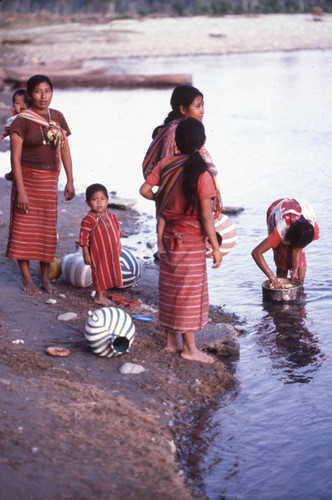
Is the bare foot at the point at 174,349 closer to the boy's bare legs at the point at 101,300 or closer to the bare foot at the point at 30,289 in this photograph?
the boy's bare legs at the point at 101,300

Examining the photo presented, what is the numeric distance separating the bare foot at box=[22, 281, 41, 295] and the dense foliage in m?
51.2

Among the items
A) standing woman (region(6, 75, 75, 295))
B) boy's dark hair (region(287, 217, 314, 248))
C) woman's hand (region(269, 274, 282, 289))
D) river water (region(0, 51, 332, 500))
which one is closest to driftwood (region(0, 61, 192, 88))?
river water (region(0, 51, 332, 500))

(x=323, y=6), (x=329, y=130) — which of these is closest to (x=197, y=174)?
(x=329, y=130)

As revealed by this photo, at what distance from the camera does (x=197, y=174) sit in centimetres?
439

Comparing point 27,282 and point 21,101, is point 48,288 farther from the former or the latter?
point 21,101

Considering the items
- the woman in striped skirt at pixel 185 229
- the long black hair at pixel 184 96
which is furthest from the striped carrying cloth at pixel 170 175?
the long black hair at pixel 184 96

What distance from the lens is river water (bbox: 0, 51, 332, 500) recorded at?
13.1 feet

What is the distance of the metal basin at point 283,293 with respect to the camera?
6301mm

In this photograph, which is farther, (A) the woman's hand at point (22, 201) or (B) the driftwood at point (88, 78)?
(B) the driftwood at point (88, 78)

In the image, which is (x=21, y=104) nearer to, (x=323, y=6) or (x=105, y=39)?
(x=105, y=39)

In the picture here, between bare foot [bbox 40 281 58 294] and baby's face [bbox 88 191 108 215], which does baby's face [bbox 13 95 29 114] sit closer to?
baby's face [bbox 88 191 108 215]

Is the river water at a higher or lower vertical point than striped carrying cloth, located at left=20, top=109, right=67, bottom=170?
lower

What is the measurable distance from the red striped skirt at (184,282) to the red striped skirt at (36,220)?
1.42 m

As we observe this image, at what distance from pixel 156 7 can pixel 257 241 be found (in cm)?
5977
